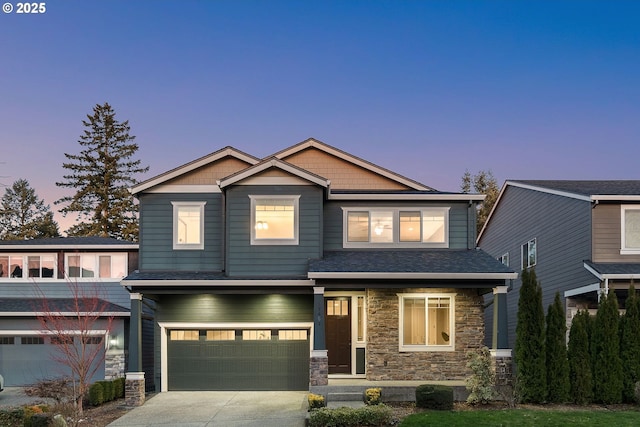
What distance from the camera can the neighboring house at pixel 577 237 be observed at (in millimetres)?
17469

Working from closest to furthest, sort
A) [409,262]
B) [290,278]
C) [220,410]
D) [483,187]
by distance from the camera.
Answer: [220,410]
[409,262]
[290,278]
[483,187]

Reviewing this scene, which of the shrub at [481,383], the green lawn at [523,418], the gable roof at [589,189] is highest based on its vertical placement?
the gable roof at [589,189]

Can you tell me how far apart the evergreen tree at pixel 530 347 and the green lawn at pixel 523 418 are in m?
1.01

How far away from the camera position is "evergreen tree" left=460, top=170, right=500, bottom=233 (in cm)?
4575

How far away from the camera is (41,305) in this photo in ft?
67.5

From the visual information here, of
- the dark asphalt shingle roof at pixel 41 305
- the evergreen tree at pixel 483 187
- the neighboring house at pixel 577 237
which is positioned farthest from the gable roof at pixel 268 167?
the evergreen tree at pixel 483 187

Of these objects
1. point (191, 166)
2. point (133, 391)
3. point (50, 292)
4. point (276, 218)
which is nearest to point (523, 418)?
point (276, 218)

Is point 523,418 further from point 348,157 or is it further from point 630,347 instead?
point 348,157

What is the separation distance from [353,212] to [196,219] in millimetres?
4523

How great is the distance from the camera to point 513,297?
24719mm

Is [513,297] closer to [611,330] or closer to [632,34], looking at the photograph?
[611,330]

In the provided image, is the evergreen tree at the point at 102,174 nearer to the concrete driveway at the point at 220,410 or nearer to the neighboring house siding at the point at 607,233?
the concrete driveway at the point at 220,410

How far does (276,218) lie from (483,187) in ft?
108

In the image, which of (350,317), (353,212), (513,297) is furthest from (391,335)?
(513,297)
